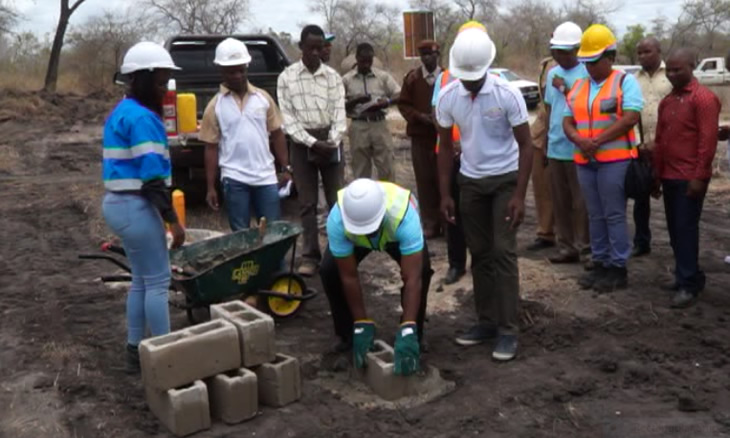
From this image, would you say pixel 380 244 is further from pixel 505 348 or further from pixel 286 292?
pixel 286 292

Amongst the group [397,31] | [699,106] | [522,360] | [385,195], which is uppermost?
[397,31]

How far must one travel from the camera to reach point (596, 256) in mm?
6285

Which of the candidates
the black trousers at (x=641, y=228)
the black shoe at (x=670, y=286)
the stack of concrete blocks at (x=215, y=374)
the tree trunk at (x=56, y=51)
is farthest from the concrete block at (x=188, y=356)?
the tree trunk at (x=56, y=51)

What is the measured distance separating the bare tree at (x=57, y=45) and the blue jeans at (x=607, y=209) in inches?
1176

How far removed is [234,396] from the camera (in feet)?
13.8

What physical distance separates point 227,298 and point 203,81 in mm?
4728

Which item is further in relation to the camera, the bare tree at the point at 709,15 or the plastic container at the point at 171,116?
the bare tree at the point at 709,15

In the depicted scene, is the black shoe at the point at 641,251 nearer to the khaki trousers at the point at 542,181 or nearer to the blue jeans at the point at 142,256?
the khaki trousers at the point at 542,181

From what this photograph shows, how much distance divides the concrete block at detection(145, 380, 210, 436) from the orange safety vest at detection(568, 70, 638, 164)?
330 centimetres

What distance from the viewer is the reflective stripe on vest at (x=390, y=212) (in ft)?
14.4

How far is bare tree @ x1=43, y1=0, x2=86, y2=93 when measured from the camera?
33.8m

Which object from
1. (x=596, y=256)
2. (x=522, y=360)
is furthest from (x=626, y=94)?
(x=522, y=360)

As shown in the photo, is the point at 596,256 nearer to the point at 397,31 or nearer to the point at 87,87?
the point at 87,87

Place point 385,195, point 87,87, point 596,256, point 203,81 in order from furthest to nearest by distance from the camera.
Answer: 1. point 87,87
2. point 203,81
3. point 596,256
4. point 385,195
